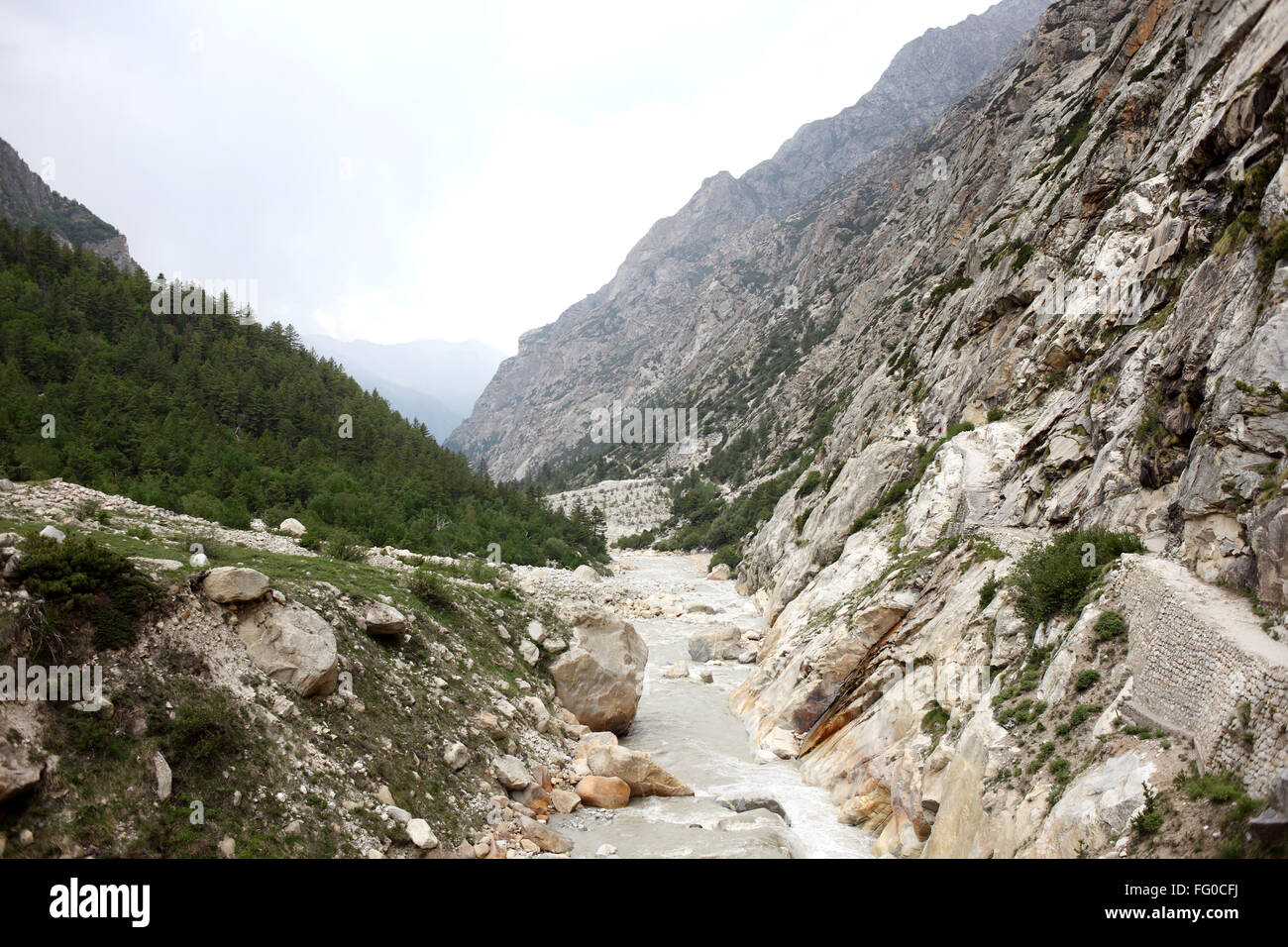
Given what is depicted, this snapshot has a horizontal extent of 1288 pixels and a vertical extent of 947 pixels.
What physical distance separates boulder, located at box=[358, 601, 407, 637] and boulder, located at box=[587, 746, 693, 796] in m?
6.32

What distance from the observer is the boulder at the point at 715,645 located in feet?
109

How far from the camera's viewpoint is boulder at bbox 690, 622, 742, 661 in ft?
109

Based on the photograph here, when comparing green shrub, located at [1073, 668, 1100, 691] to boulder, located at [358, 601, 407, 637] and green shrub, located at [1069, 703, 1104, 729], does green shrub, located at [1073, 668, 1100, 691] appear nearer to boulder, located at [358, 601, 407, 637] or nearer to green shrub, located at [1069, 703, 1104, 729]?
green shrub, located at [1069, 703, 1104, 729]

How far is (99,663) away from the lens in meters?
9.28

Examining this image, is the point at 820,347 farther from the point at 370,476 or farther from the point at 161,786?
the point at 161,786

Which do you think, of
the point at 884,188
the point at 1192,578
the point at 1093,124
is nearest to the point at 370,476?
the point at 1192,578

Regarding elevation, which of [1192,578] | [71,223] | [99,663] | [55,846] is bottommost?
[55,846]

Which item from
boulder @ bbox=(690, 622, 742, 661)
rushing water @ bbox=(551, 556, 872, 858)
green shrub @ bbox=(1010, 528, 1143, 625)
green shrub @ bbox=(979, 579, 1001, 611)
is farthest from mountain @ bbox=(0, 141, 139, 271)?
green shrub @ bbox=(1010, 528, 1143, 625)

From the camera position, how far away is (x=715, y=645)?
110 ft

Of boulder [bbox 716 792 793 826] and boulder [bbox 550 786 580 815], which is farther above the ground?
boulder [bbox 550 786 580 815]

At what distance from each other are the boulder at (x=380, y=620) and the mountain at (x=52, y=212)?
12134 centimetres

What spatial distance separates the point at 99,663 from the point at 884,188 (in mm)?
182008

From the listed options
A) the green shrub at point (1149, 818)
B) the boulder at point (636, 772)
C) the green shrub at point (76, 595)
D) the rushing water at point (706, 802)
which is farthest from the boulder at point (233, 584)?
the green shrub at point (1149, 818)

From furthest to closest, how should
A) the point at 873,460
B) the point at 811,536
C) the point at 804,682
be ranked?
the point at 811,536 → the point at 873,460 → the point at 804,682
